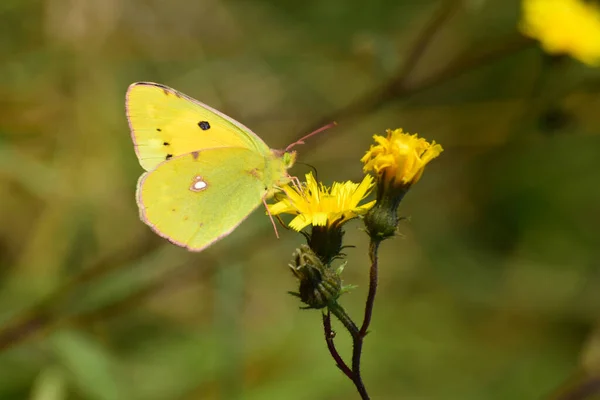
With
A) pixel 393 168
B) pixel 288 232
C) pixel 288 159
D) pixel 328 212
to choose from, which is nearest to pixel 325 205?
pixel 328 212

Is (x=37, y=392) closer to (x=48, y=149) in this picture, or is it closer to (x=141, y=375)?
(x=141, y=375)

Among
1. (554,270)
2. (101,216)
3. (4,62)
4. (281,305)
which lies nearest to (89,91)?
(4,62)

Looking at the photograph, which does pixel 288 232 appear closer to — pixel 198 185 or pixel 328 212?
pixel 198 185

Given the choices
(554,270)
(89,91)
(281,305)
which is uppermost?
(89,91)

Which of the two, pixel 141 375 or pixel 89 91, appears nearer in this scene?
pixel 141 375

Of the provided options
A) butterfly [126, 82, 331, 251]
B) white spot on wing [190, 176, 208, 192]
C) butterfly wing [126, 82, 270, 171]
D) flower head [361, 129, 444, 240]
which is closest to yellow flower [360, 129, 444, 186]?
flower head [361, 129, 444, 240]

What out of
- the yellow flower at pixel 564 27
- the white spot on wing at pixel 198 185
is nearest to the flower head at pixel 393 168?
the white spot on wing at pixel 198 185

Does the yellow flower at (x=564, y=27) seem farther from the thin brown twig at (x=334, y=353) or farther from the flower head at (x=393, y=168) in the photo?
the thin brown twig at (x=334, y=353)
